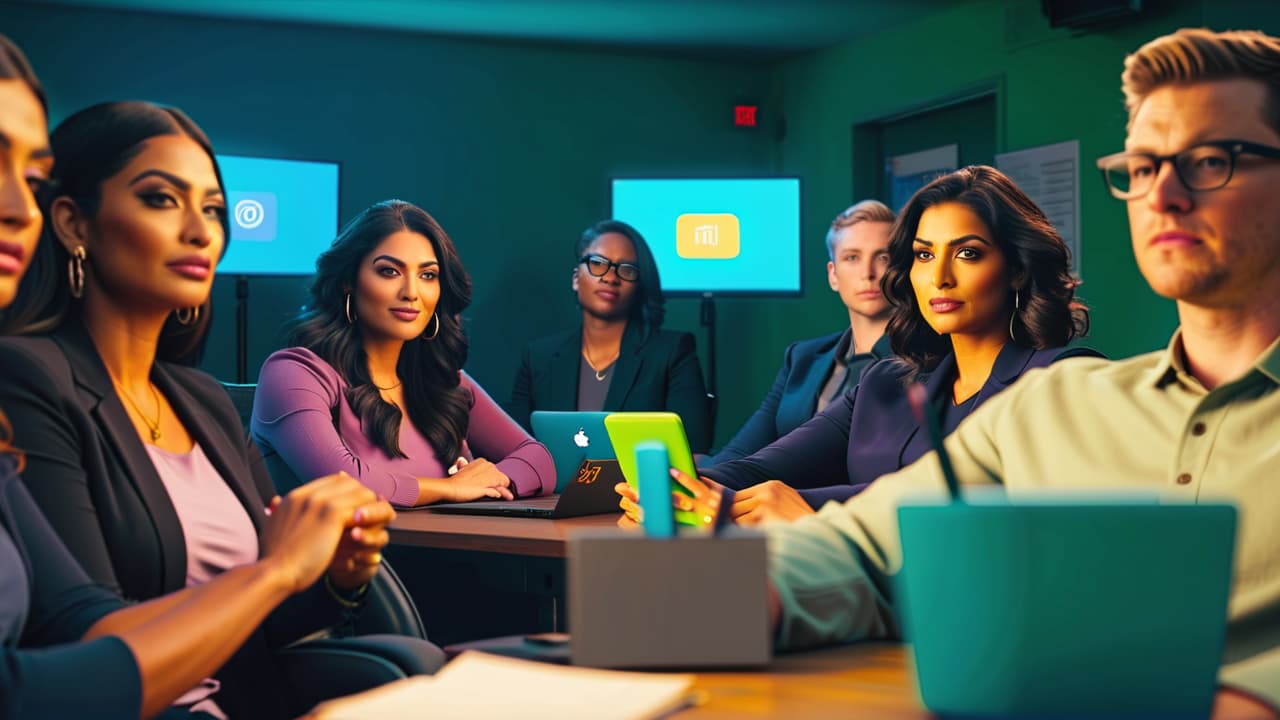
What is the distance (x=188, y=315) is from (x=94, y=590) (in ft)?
1.74

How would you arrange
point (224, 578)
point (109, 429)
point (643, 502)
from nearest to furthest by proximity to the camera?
point (643, 502)
point (224, 578)
point (109, 429)

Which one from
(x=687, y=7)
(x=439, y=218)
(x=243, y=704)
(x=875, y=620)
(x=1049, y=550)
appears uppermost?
(x=687, y=7)

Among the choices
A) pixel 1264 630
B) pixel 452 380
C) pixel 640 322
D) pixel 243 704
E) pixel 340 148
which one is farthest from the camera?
pixel 340 148

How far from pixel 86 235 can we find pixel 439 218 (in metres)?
5.43

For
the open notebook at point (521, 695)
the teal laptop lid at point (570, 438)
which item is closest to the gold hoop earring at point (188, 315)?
the open notebook at point (521, 695)

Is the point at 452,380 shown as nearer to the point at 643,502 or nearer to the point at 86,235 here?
the point at 86,235

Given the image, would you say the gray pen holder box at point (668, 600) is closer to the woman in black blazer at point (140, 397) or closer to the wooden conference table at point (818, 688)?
the wooden conference table at point (818, 688)

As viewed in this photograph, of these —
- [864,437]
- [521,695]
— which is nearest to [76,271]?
[521,695]

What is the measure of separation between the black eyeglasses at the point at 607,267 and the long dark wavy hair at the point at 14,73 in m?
3.78

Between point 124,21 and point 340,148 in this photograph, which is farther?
point 340,148

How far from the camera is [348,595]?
6.22 feet

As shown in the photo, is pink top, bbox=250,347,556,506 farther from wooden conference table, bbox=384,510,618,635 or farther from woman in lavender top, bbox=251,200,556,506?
wooden conference table, bbox=384,510,618,635

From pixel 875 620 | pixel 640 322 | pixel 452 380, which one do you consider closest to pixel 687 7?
pixel 640 322

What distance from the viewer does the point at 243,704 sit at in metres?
1.80
